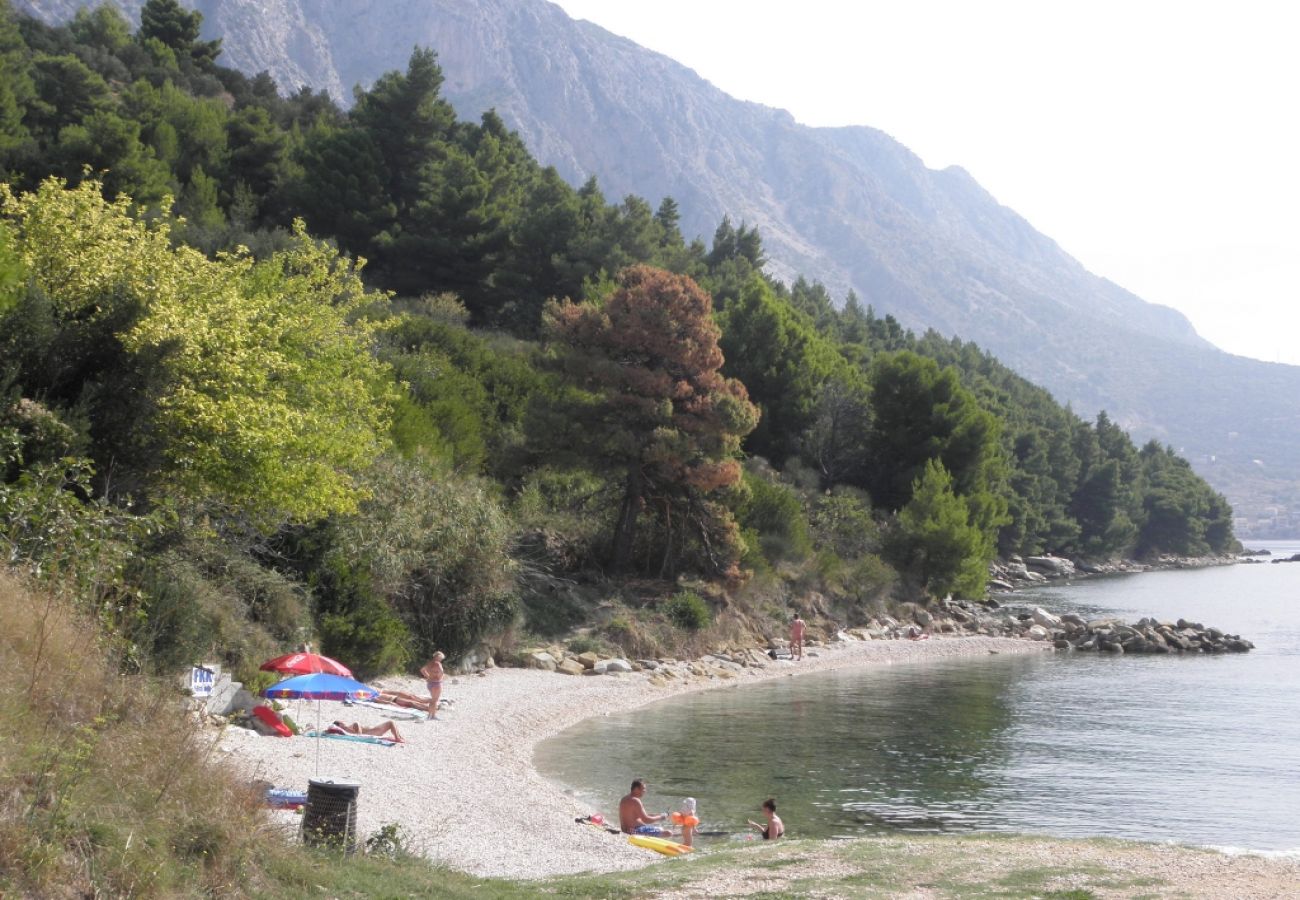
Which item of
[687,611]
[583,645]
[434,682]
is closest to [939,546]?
[687,611]

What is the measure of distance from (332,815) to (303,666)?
783 centimetres

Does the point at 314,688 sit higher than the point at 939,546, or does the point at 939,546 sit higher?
the point at 939,546

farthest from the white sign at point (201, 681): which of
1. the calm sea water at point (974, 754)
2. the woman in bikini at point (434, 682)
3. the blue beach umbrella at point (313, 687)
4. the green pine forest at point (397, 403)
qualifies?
the woman in bikini at point (434, 682)

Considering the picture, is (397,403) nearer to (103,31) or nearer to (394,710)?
(394,710)

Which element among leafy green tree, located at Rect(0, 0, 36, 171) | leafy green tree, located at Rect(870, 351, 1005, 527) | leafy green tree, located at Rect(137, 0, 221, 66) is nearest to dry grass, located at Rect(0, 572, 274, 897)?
leafy green tree, located at Rect(0, 0, 36, 171)

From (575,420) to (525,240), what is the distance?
26242 mm

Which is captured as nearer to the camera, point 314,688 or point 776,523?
point 314,688

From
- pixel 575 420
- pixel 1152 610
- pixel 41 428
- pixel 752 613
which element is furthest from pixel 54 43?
pixel 1152 610

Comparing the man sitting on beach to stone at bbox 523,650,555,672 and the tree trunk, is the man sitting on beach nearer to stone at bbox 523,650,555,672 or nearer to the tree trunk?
stone at bbox 523,650,555,672

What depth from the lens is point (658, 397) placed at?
3825 centimetres

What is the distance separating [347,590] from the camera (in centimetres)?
2550

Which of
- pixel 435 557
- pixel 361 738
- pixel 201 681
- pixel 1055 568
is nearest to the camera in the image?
pixel 201 681

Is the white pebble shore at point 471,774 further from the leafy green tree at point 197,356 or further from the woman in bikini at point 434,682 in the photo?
the leafy green tree at point 197,356

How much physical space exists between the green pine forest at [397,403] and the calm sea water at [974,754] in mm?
6126
